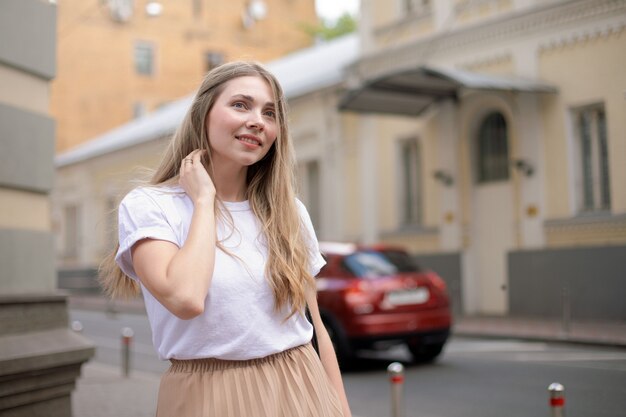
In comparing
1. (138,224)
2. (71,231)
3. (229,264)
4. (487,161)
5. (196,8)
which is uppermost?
(196,8)

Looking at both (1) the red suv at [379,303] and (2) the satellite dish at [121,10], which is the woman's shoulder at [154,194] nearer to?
(1) the red suv at [379,303]

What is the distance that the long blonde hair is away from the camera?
236 cm

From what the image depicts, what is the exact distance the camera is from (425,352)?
11188 mm

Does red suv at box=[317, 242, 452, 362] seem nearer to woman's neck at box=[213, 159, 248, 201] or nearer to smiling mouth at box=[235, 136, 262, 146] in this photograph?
woman's neck at box=[213, 159, 248, 201]

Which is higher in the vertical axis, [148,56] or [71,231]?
[148,56]

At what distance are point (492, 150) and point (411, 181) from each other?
3014 mm

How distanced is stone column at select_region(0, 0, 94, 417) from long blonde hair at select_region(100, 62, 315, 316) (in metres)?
2.09

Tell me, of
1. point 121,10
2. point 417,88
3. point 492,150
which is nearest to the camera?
point 417,88

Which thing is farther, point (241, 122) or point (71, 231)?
point (71, 231)

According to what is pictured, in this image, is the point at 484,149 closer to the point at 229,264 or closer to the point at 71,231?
the point at 229,264

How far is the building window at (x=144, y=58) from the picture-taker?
4494cm

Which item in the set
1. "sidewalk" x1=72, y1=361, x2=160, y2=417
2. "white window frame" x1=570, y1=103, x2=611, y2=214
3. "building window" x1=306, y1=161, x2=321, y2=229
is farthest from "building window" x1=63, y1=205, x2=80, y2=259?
"sidewalk" x1=72, y1=361, x2=160, y2=417

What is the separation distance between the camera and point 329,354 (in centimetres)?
259

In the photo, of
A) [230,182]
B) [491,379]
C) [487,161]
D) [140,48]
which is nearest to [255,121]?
[230,182]
